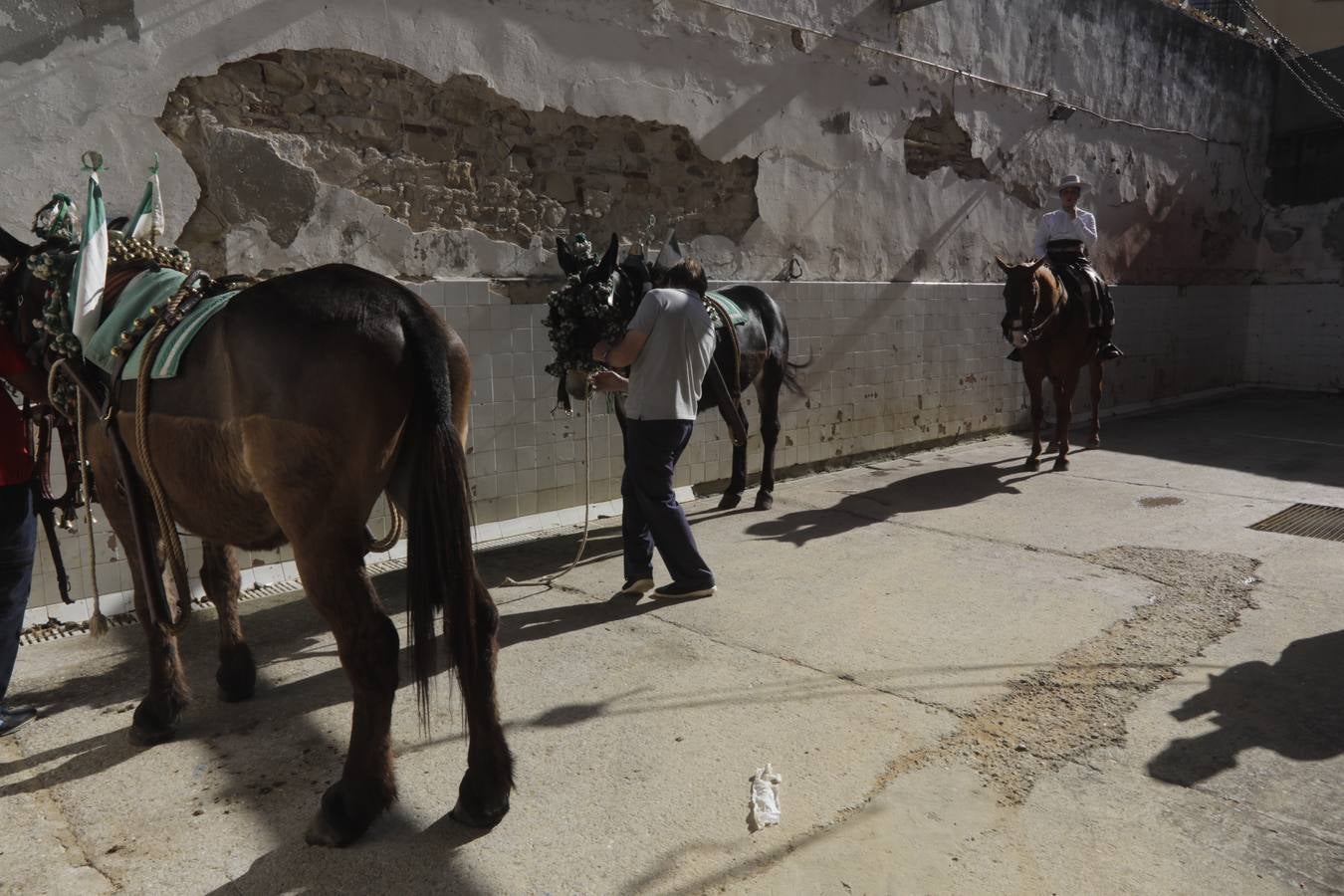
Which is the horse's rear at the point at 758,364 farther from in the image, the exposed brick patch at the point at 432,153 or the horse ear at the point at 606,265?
the horse ear at the point at 606,265

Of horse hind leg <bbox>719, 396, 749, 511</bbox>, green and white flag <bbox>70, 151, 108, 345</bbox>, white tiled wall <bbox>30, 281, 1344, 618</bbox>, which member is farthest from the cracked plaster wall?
green and white flag <bbox>70, 151, 108, 345</bbox>

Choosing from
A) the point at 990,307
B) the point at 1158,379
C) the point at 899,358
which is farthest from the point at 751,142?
the point at 1158,379

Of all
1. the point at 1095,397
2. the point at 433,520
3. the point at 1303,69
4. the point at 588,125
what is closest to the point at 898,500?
the point at 1095,397

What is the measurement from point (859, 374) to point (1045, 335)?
5.71ft

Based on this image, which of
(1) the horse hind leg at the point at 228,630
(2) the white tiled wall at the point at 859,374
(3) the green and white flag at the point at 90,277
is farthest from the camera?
(2) the white tiled wall at the point at 859,374

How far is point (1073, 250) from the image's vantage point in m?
8.60

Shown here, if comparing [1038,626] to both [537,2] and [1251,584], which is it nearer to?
[1251,584]

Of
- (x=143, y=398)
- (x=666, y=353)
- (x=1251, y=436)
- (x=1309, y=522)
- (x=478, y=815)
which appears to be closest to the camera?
(x=478, y=815)

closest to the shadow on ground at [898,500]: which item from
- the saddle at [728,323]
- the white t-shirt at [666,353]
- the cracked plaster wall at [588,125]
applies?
the saddle at [728,323]

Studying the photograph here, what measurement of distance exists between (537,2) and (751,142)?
2.24 meters

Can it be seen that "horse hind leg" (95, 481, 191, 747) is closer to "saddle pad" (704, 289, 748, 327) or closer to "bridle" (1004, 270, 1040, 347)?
"saddle pad" (704, 289, 748, 327)

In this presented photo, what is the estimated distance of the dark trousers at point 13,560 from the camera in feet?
10.2

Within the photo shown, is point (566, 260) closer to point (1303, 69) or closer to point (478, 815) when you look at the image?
point (478, 815)

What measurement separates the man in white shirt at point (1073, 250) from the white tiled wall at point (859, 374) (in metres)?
1.09
